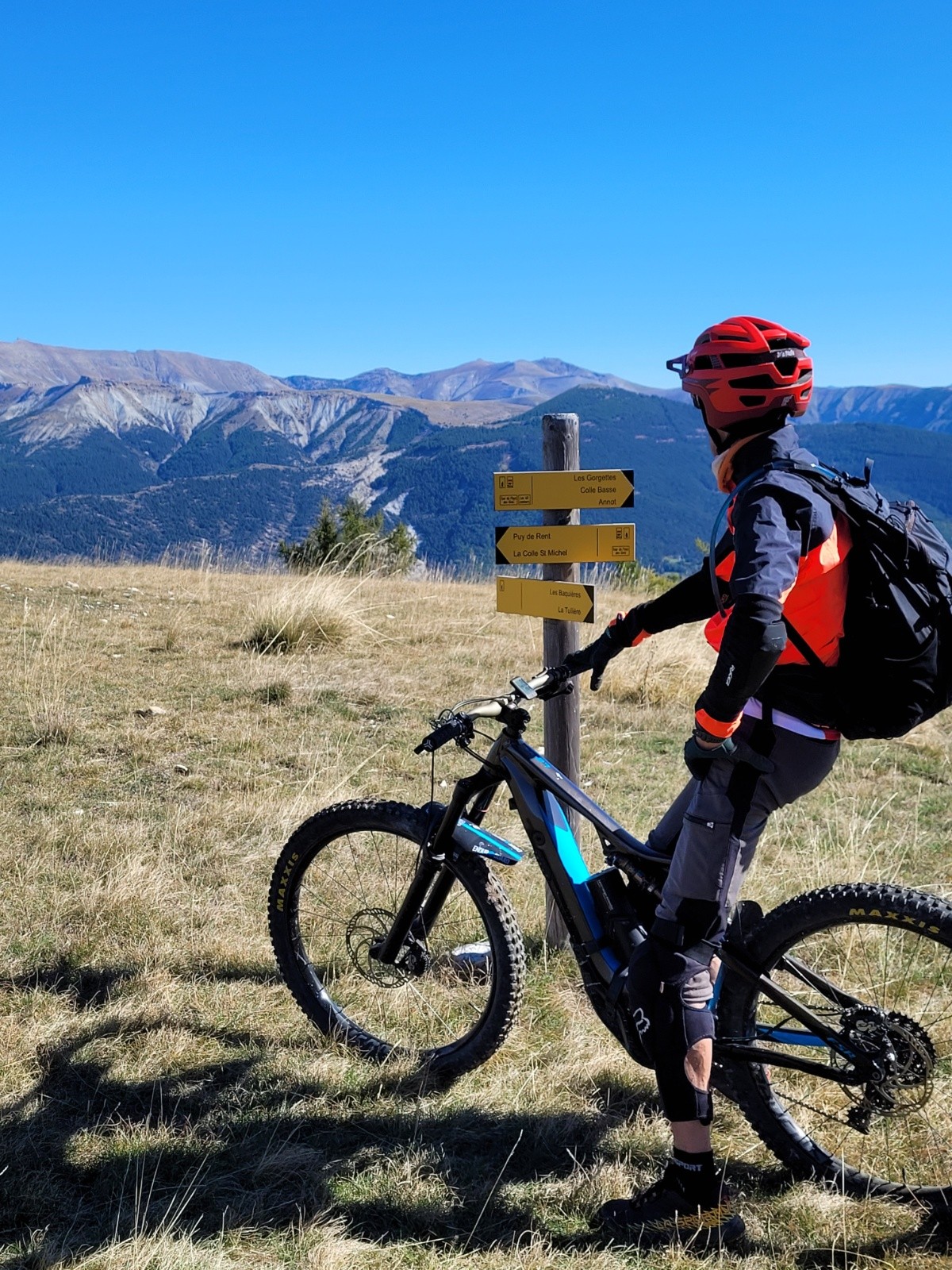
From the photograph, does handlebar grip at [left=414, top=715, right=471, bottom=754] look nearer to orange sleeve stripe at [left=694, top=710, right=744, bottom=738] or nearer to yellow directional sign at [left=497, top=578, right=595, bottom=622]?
yellow directional sign at [left=497, top=578, right=595, bottom=622]

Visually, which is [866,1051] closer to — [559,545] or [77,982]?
[559,545]

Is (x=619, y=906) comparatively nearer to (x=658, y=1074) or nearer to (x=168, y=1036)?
(x=658, y=1074)

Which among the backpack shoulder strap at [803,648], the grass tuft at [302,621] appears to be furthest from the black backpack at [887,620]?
the grass tuft at [302,621]

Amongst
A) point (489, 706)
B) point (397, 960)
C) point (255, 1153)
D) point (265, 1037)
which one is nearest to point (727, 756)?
point (489, 706)

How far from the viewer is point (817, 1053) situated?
300 cm

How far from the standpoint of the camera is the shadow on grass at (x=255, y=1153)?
2.72 metres

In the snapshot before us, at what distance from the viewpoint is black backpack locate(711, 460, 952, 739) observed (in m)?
2.34

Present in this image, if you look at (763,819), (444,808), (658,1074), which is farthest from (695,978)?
(444,808)

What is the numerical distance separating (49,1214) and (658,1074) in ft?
5.58

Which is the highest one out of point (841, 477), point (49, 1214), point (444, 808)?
point (841, 477)

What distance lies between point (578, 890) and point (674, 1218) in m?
0.90

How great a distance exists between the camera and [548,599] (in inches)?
158

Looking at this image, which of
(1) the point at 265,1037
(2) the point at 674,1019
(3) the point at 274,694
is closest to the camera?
(2) the point at 674,1019

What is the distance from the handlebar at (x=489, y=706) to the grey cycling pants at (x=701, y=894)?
2.44ft
